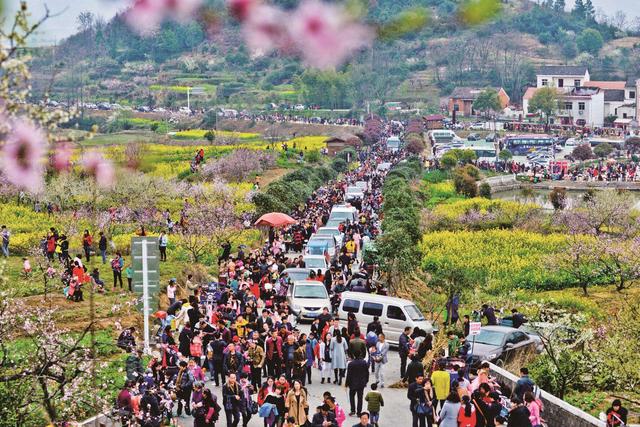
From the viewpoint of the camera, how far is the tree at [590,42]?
185m

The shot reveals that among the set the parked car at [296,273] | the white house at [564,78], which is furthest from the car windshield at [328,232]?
the white house at [564,78]

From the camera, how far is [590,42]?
185 m

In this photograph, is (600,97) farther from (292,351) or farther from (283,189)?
(292,351)

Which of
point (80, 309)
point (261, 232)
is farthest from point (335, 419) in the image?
point (261, 232)

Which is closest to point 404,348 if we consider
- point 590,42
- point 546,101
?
point 546,101

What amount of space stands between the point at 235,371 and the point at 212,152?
61504 millimetres

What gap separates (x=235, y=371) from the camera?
17875mm

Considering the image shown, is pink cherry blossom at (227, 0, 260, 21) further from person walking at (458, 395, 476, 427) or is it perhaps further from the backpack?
the backpack

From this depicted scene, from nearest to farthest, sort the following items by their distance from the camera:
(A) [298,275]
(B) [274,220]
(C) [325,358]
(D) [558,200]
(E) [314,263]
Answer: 1. (C) [325,358]
2. (A) [298,275]
3. (E) [314,263]
4. (B) [274,220]
5. (D) [558,200]

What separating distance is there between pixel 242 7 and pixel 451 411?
35.6 feet

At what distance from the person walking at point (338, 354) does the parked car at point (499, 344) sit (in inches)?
104

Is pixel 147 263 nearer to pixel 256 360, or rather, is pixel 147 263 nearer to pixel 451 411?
pixel 256 360

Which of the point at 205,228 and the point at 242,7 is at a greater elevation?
the point at 242,7

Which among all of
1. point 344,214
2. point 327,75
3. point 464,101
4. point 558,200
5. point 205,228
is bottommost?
point 558,200
